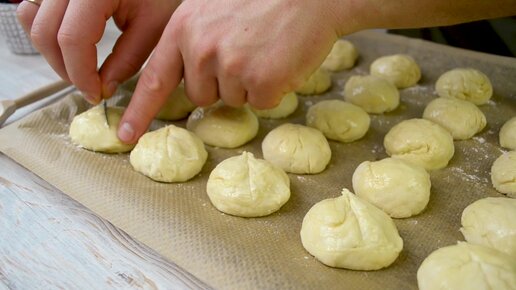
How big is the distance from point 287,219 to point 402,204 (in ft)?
1.40

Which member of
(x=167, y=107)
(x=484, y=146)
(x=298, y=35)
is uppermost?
(x=298, y=35)

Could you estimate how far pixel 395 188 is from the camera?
1664mm

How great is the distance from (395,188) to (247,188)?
550 mm

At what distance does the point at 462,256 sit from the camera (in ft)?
4.33

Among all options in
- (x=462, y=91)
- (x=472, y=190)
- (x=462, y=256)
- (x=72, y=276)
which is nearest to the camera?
(x=462, y=256)

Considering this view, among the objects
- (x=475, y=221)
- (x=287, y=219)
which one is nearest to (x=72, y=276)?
(x=287, y=219)


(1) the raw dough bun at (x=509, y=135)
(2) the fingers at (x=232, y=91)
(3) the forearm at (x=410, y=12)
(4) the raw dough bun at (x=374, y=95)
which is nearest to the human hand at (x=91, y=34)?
(2) the fingers at (x=232, y=91)

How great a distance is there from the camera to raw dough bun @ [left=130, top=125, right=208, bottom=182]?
1786 mm

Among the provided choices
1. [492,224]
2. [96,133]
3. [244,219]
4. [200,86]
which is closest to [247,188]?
[244,219]

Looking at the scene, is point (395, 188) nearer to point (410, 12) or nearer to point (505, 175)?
point (505, 175)

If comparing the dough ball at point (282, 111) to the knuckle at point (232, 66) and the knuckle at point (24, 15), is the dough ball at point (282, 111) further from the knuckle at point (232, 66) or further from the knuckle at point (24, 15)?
the knuckle at point (24, 15)

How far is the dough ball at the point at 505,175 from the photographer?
1753mm

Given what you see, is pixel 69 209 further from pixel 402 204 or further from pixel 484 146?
pixel 484 146

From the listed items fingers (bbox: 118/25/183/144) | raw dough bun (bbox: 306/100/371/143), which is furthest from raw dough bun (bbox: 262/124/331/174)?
fingers (bbox: 118/25/183/144)
